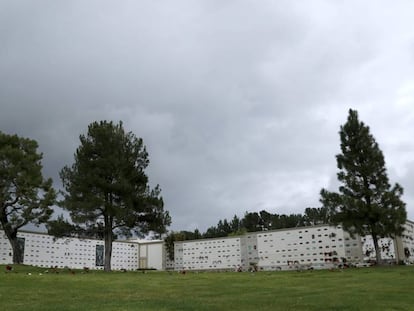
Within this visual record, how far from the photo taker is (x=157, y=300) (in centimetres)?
→ 1159

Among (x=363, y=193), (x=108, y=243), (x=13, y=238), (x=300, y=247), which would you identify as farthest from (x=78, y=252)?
(x=363, y=193)

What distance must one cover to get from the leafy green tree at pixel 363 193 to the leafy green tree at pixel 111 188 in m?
13.1

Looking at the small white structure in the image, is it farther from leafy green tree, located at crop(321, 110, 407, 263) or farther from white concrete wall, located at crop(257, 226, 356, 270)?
leafy green tree, located at crop(321, 110, 407, 263)

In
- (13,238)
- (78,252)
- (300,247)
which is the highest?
(13,238)

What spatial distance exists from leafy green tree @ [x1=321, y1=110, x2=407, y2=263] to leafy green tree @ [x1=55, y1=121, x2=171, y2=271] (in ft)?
43.1

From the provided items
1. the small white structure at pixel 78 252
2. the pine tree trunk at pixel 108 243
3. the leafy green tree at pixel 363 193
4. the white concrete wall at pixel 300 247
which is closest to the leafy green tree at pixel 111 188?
the pine tree trunk at pixel 108 243

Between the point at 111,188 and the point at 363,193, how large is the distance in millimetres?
18259

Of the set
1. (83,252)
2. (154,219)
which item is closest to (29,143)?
(154,219)

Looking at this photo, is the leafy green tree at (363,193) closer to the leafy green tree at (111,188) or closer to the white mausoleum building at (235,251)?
the white mausoleum building at (235,251)

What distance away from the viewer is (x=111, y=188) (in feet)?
102

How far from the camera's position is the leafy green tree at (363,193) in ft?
100

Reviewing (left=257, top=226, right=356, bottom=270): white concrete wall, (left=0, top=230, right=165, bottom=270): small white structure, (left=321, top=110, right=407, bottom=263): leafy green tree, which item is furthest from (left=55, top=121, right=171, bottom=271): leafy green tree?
(left=257, top=226, right=356, bottom=270): white concrete wall

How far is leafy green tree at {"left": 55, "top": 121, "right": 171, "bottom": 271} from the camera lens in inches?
1213

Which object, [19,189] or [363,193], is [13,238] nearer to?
[19,189]
